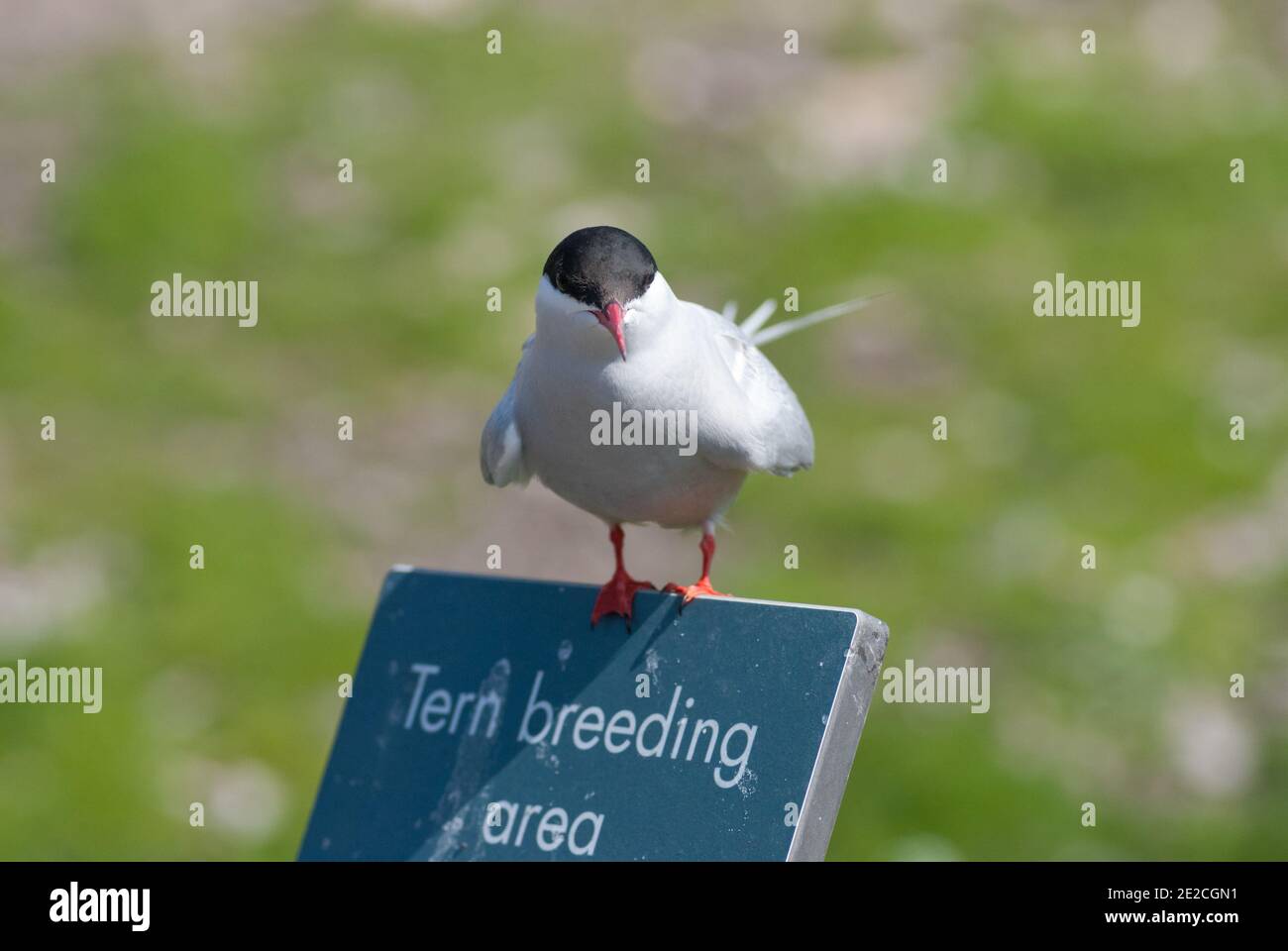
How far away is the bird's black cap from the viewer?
358 cm

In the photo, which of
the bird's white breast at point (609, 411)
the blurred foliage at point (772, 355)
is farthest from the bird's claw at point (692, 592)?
the blurred foliage at point (772, 355)

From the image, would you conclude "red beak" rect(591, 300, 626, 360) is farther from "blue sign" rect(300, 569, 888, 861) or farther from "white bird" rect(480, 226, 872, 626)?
"blue sign" rect(300, 569, 888, 861)

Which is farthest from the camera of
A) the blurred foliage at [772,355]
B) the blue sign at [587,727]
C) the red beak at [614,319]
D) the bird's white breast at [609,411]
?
the blurred foliage at [772,355]

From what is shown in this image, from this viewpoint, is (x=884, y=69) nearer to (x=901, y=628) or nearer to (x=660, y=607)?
(x=901, y=628)

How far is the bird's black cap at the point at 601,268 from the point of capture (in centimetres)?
358

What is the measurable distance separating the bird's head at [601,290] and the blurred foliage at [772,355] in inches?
113

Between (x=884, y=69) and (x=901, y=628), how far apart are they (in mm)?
4844

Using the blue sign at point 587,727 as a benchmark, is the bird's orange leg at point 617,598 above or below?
above

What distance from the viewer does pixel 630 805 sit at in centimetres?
329

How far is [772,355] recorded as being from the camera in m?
8.45

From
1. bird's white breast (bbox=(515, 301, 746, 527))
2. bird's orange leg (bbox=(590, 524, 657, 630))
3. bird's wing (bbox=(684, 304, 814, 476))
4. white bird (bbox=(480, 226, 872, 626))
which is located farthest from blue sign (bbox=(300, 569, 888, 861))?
bird's wing (bbox=(684, 304, 814, 476))

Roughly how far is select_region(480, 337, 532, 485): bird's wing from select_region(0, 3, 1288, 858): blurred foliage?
2583mm

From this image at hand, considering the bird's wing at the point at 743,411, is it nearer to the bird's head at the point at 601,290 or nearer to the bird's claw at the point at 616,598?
the bird's head at the point at 601,290

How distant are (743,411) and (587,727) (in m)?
0.92
